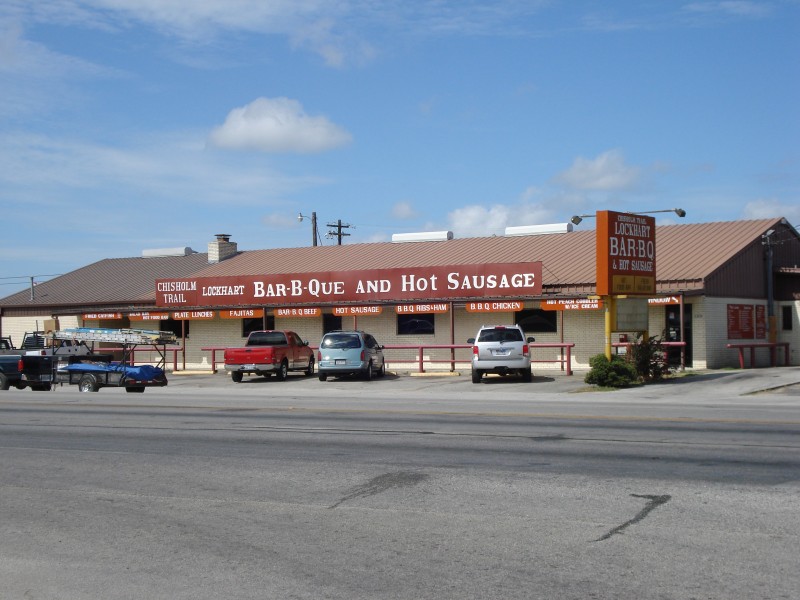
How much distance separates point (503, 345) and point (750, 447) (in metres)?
16.1

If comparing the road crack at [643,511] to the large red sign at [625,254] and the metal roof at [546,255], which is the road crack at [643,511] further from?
the metal roof at [546,255]

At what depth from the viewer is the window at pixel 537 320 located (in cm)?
3597

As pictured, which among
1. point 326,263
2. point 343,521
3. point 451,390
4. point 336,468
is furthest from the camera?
point 326,263

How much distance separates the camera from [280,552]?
25.1 feet

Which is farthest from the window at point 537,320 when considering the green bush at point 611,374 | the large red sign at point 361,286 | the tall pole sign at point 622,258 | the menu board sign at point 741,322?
the green bush at point 611,374

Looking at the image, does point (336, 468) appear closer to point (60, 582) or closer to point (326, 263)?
point (60, 582)

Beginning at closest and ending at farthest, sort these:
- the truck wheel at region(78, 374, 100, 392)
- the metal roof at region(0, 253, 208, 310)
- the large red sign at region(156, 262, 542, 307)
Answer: the truck wheel at region(78, 374, 100, 392) < the large red sign at region(156, 262, 542, 307) < the metal roof at region(0, 253, 208, 310)

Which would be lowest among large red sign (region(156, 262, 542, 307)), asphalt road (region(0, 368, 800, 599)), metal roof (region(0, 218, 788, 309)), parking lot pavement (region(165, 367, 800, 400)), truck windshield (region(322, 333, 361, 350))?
asphalt road (region(0, 368, 800, 599))

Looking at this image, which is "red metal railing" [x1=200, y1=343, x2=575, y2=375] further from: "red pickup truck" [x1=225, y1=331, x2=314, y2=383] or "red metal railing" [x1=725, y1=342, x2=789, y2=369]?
"red metal railing" [x1=725, y1=342, x2=789, y2=369]

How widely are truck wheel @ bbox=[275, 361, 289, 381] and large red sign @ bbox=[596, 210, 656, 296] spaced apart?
39.5 feet

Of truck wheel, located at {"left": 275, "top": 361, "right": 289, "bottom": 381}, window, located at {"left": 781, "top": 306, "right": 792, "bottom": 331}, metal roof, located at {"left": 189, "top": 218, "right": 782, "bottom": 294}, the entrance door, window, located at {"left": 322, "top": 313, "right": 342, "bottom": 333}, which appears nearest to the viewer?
the entrance door

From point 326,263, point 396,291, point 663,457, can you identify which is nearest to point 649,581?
point 663,457

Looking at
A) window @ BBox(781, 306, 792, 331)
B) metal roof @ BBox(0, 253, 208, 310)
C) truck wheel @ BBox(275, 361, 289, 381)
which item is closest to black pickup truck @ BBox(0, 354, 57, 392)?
truck wheel @ BBox(275, 361, 289, 381)

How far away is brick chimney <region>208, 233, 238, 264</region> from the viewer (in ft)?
160
